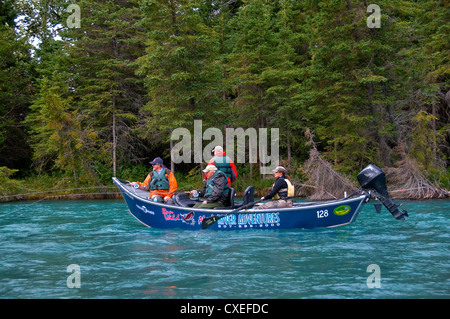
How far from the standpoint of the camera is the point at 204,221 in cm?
1145

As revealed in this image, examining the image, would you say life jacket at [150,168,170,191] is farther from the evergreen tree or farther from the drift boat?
the evergreen tree

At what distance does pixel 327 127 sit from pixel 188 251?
15306 mm

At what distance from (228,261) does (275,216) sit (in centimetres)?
277

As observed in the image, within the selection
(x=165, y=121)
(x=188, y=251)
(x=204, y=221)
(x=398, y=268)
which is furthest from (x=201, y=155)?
(x=398, y=268)

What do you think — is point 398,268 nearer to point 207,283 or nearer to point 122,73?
point 207,283

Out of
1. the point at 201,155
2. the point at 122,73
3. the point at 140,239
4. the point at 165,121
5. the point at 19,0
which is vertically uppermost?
the point at 19,0

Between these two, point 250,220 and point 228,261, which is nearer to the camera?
point 228,261

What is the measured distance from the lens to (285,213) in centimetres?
1120

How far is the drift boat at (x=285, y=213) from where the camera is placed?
10812 millimetres
